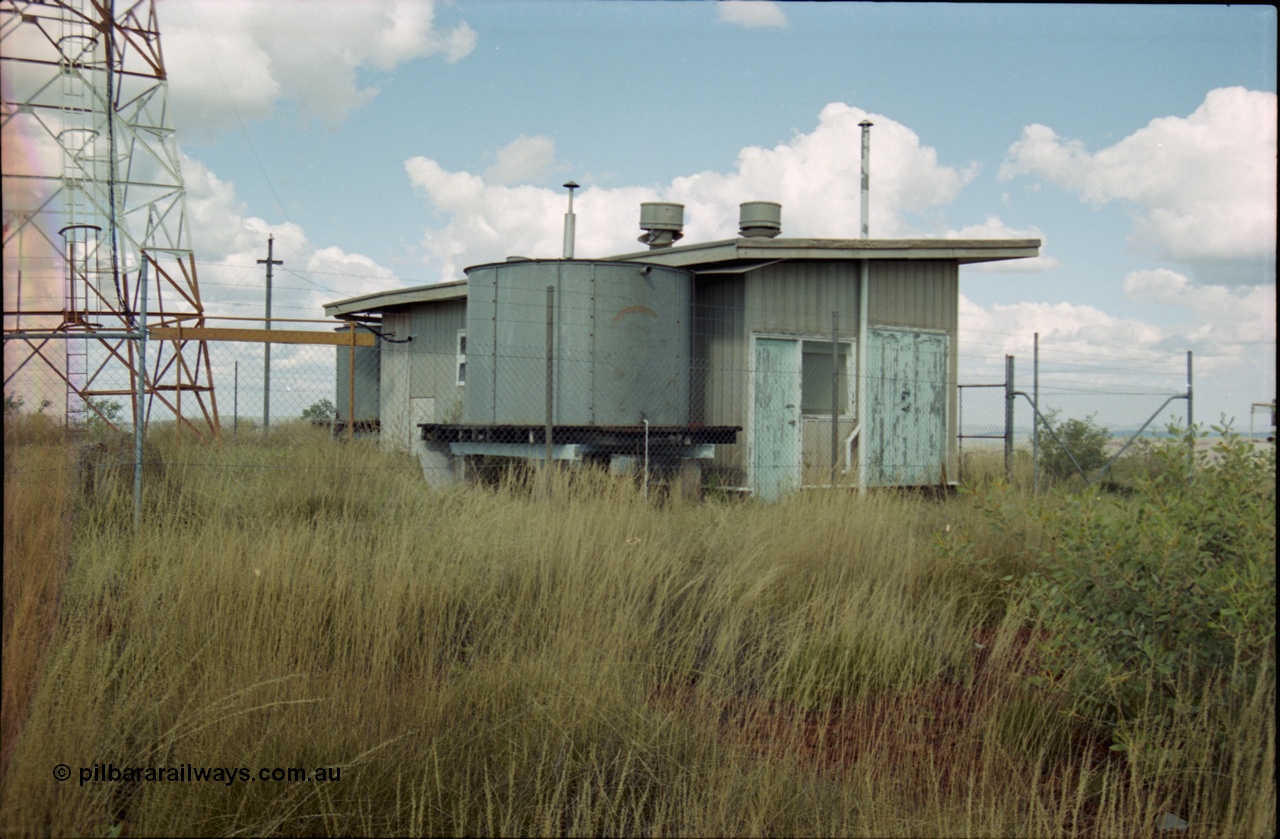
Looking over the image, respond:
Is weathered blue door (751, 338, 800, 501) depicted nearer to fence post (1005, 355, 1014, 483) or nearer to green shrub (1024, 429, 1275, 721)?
fence post (1005, 355, 1014, 483)

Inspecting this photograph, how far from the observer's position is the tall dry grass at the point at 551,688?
10.8ft

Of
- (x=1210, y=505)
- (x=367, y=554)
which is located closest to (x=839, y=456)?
(x=367, y=554)

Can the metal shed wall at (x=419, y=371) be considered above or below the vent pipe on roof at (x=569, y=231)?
below

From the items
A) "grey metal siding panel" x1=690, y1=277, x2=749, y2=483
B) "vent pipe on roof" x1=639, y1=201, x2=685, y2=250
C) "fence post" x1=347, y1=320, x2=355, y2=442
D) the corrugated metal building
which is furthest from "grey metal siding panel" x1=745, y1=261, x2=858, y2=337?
"fence post" x1=347, y1=320, x2=355, y2=442

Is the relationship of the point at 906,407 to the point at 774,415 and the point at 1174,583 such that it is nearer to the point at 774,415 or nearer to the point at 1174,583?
the point at 774,415

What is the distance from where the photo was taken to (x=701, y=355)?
516 inches

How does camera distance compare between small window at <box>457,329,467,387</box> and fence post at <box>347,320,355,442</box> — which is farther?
small window at <box>457,329,467,387</box>

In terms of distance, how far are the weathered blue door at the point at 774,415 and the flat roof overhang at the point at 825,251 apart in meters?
1.20

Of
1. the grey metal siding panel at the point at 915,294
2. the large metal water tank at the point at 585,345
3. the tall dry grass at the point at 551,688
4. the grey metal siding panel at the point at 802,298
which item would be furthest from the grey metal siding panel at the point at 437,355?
the tall dry grass at the point at 551,688

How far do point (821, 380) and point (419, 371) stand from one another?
8135mm

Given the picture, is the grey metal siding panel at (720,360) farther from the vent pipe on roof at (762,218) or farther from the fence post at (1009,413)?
the fence post at (1009,413)

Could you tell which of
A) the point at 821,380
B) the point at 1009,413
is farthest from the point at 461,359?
the point at 1009,413

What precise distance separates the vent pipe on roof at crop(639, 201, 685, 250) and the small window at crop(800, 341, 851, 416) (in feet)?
8.81

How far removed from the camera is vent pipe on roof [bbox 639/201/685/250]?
14.2m
